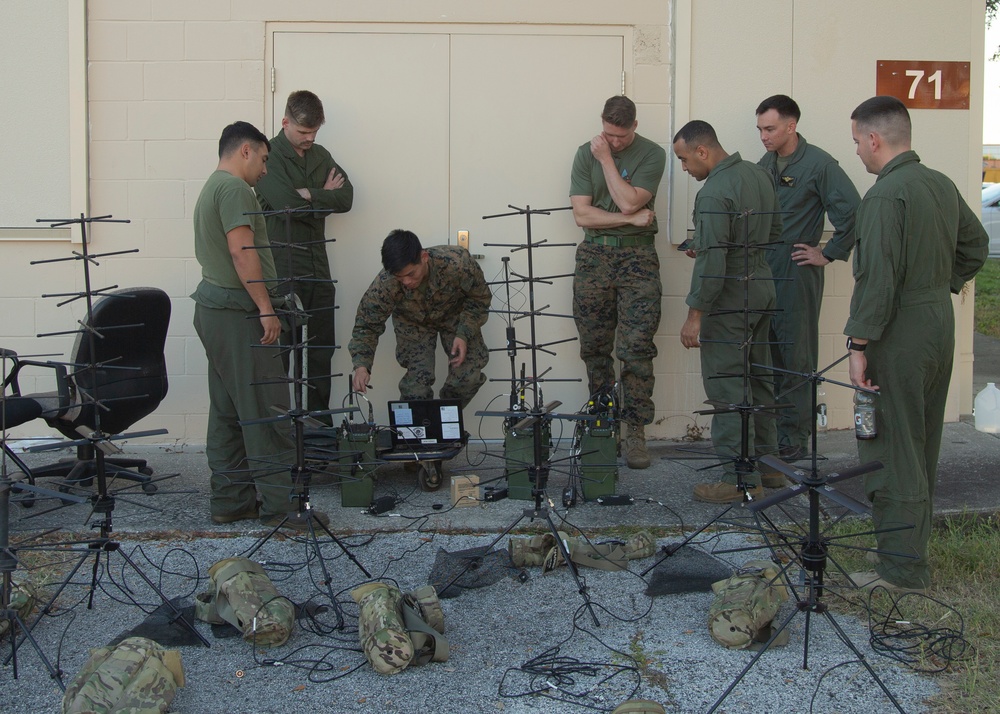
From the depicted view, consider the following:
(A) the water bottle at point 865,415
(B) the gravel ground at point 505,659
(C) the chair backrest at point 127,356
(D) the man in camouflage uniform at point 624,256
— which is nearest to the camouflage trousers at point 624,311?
(D) the man in camouflage uniform at point 624,256

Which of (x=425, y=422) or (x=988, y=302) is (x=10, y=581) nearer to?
(x=425, y=422)

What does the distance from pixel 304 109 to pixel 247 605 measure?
3317 mm

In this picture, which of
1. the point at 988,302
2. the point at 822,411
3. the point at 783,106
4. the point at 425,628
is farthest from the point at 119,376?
the point at 988,302

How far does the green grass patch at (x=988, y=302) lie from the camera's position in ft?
38.8

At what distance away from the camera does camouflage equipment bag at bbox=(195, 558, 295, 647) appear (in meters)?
3.79

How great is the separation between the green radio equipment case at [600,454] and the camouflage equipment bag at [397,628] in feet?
6.12

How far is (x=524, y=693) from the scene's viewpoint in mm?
3496

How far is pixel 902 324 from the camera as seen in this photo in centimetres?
410

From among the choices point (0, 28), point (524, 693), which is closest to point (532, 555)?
point (524, 693)

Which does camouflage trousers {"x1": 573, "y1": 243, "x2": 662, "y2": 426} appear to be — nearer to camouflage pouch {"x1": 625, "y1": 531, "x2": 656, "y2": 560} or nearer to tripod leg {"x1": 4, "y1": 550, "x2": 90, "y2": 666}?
camouflage pouch {"x1": 625, "y1": 531, "x2": 656, "y2": 560}

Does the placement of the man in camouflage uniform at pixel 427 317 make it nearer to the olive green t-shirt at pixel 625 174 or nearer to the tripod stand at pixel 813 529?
the olive green t-shirt at pixel 625 174

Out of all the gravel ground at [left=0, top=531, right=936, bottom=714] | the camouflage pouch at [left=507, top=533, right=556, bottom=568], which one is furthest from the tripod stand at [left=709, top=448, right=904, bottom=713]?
the camouflage pouch at [left=507, top=533, right=556, bottom=568]

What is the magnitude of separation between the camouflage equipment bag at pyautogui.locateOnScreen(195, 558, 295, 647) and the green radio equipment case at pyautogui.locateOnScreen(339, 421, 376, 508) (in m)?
1.44

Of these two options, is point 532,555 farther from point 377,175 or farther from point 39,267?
point 39,267
